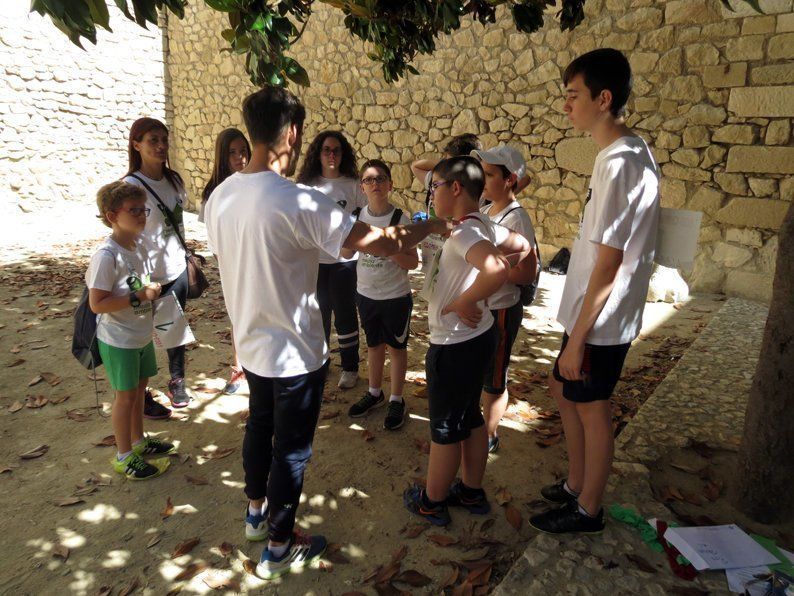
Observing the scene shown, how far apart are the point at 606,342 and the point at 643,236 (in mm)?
413

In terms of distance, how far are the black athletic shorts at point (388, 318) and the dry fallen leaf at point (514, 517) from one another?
3.80 feet

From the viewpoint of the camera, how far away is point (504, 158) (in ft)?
8.02

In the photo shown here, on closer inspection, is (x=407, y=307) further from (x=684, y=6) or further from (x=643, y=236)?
(x=684, y=6)

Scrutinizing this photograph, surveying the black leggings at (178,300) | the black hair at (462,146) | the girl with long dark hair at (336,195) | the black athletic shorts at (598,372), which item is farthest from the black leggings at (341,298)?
the black athletic shorts at (598,372)

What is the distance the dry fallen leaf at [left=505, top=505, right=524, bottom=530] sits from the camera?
7.60 feet

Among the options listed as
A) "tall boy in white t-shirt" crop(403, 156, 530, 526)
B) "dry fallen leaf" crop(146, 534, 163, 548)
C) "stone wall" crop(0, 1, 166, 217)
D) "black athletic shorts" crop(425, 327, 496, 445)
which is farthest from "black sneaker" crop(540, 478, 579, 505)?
"stone wall" crop(0, 1, 166, 217)

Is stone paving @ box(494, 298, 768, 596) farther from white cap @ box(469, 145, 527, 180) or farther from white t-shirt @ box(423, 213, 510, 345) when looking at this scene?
white cap @ box(469, 145, 527, 180)

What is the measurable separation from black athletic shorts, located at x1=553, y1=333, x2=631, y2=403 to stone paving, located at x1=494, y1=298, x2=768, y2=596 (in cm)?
62

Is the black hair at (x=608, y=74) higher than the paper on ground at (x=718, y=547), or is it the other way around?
the black hair at (x=608, y=74)

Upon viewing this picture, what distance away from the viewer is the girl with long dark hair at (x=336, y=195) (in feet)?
11.1

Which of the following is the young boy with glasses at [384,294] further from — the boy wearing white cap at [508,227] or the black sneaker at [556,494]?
the black sneaker at [556,494]

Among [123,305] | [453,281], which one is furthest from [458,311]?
[123,305]

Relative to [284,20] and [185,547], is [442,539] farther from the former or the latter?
[284,20]

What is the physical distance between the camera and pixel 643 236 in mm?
1800
